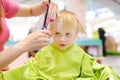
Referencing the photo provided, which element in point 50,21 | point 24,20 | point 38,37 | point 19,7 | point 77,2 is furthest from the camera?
point 24,20

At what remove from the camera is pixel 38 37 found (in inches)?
37.4

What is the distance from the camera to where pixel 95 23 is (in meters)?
10.4

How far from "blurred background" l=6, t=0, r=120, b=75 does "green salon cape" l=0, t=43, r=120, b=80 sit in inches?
145

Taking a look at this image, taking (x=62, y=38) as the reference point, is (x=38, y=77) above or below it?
below

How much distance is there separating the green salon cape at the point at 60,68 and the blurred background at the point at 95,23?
3682mm

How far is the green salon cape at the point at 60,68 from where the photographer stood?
1.15 meters

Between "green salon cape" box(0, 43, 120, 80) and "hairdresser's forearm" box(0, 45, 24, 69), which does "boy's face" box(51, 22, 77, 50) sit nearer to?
"green salon cape" box(0, 43, 120, 80)

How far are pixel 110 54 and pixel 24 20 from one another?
8.28 ft

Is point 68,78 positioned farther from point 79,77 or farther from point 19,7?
point 19,7

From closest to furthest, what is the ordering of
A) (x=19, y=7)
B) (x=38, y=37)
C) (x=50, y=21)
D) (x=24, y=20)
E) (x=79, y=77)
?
(x=38, y=37), (x=50, y=21), (x=79, y=77), (x=19, y=7), (x=24, y=20)

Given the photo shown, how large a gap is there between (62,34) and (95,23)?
370 inches

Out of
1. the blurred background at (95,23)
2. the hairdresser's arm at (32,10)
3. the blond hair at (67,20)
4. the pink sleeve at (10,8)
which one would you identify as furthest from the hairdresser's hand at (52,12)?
the blurred background at (95,23)

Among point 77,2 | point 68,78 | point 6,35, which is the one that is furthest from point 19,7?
point 77,2

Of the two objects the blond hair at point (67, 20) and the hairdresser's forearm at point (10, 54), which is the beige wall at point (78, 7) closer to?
the blond hair at point (67, 20)
